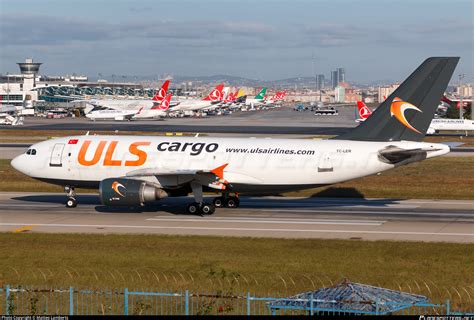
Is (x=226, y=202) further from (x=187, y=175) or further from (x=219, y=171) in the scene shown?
(x=187, y=175)

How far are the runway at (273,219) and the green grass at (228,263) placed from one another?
93.8 inches

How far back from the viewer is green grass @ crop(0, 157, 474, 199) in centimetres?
5866

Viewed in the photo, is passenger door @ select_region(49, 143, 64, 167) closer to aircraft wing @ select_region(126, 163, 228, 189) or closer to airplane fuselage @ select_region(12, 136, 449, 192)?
airplane fuselage @ select_region(12, 136, 449, 192)

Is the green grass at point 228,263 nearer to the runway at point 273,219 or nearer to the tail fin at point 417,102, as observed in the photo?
the runway at point 273,219

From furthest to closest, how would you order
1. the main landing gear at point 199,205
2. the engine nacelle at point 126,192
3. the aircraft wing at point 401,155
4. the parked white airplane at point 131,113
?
1. the parked white airplane at point 131,113
2. the main landing gear at point 199,205
3. the engine nacelle at point 126,192
4. the aircraft wing at point 401,155

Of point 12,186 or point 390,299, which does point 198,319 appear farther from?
point 12,186

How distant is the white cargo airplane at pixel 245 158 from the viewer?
45.8 metres

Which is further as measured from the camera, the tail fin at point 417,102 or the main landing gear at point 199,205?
the main landing gear at point 199,205

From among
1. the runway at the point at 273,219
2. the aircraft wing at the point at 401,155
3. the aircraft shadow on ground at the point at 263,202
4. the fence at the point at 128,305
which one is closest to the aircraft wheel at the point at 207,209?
the runway at the point at 273,219

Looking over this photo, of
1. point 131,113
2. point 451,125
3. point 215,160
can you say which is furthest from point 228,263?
point 131,113

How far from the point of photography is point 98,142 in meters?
49.6

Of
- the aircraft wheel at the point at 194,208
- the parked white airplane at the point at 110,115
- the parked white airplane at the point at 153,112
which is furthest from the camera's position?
the parked white airplane at the point at 153,112

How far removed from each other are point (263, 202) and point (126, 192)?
11909 mm

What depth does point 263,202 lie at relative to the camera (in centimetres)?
5388
